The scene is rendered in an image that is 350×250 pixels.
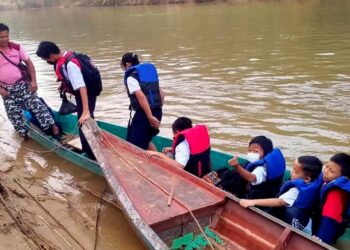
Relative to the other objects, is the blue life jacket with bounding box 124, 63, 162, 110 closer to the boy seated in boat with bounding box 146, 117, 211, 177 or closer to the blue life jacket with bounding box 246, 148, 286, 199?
the boy seated in boat with bounding box 146, 117, 211, 177

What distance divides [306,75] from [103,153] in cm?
691

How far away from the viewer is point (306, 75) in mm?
10367

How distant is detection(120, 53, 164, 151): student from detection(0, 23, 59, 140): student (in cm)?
210

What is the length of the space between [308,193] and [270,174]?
50 cm

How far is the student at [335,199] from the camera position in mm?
3406

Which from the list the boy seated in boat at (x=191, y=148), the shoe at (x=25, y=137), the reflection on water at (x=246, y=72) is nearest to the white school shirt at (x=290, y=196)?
the boy seated in boat at (x=191, y=148)

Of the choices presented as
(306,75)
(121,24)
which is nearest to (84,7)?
(121,24)

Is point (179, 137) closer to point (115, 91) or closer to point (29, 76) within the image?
point (29, 76)

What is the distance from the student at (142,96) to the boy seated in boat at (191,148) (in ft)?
1.92

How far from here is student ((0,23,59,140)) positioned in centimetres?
643

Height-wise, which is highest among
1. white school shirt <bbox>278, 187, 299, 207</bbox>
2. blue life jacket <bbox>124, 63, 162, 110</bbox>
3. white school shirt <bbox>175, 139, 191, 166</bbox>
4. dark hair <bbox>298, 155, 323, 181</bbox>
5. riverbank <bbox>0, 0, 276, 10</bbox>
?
riverbank <bbox>0, 0, 276, 10</bbox>

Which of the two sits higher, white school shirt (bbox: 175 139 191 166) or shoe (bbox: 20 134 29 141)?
white school shirt (bbox: 175 139 191 166)

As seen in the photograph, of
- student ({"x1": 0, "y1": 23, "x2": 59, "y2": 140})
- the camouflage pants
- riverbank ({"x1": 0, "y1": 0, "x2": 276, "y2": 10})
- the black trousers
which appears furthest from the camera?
riverbank ({"x1": 0, "y1": 0, "x2": 276, "y2": 10})

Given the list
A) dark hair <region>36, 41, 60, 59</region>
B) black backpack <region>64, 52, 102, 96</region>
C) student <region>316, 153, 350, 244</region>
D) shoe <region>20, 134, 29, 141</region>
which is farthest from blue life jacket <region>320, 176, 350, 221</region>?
shoe <region>20, 134, 29, 141</region>
